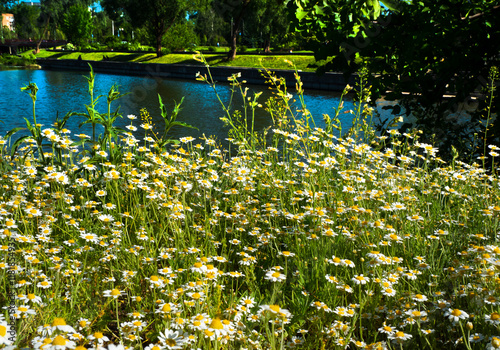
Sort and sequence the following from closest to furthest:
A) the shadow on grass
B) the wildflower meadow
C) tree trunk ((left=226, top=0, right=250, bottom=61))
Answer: the wildflower meadow
tree trunk ((left=226, top=0, right=250, bottom=61))
the shadow on grass

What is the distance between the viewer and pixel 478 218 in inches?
113

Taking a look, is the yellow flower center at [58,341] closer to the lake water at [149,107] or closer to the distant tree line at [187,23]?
the lake water at [149,107]

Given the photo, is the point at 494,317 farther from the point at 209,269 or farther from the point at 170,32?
the point at 170,32

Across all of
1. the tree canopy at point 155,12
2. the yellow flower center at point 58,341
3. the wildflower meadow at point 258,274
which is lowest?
the wildflower meadow at point 258,274

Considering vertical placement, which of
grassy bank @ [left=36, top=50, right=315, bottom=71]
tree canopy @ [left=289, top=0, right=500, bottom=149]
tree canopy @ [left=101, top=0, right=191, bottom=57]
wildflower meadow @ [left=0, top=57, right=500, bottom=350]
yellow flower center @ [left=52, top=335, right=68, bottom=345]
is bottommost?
wildflower meadow @ [left=0, top=57, right=500, bottom=350]

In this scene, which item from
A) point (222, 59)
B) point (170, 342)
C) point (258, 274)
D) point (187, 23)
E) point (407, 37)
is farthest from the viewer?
point (187, 23)

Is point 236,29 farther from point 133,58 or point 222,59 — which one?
point 133,58

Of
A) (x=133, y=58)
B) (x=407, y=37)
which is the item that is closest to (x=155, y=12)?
(x=133, y=58)

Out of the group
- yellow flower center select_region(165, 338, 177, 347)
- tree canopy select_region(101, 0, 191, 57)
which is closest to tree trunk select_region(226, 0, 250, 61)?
tree canopy select_region(101, 0, 191, 57)

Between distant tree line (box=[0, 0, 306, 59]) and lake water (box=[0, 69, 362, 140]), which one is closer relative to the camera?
lake water (box=[0, 69, 362, 140])

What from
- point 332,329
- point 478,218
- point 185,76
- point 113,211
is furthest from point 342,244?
point 185,76

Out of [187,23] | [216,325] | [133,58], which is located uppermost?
[187,23]

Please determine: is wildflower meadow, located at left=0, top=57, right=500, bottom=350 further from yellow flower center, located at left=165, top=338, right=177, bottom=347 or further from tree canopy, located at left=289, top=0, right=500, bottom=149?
tree canopy, located at left=289, top=0, right=500, bottom=149

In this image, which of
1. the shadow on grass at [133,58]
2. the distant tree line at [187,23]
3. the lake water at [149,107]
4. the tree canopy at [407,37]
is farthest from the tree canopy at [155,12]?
the tree canopy at [407,37]
